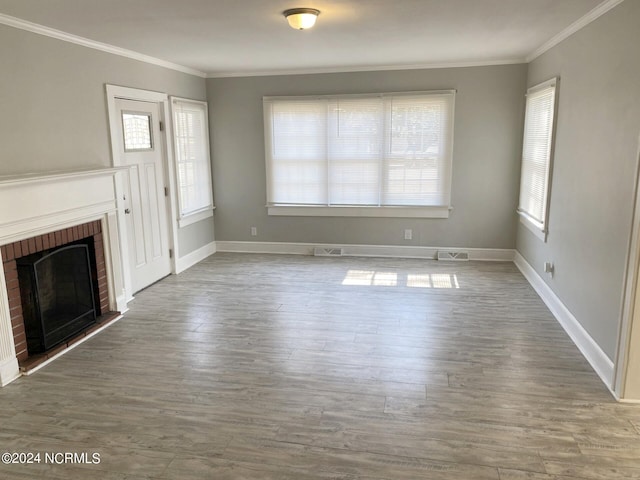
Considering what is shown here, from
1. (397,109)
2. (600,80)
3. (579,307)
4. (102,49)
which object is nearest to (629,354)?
(579,307)

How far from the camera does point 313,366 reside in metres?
3.29

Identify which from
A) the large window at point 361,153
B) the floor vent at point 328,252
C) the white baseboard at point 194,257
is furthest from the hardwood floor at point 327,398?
the large window at point 361,153

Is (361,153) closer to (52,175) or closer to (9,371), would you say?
(52,175)

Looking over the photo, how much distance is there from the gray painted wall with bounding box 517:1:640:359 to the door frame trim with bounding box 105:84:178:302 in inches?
159

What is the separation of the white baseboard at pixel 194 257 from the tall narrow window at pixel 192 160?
1.43 feet

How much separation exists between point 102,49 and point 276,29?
1.70 m

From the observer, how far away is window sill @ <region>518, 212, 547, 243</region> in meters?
4.59

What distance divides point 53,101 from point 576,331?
14.9ft

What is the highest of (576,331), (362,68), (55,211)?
(362,68)

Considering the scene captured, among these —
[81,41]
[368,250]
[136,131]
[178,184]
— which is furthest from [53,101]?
[368,250]

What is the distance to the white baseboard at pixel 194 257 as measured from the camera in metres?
5.80

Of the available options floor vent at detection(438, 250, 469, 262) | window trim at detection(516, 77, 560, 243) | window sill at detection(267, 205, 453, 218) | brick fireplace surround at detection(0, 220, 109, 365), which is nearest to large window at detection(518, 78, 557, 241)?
window trim at detection(516, 77, 560, 243)

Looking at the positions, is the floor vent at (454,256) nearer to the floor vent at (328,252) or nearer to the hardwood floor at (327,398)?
the floor vent at (328,252)

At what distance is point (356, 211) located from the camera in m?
6.30
